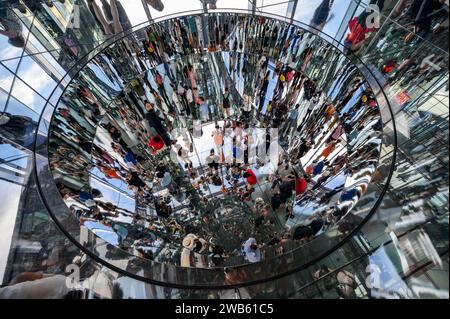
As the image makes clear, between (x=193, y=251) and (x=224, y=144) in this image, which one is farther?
(x=224, y=144)

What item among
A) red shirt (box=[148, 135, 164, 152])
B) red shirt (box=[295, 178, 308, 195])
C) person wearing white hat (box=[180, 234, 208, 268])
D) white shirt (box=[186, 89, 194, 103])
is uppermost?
white shirt (box=[186, 89, 194, 103])

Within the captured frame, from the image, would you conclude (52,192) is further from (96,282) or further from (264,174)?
(264,174)

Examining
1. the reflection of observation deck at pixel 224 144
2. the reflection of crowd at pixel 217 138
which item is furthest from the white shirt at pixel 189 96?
the reflection of crowd at pixel 217 138

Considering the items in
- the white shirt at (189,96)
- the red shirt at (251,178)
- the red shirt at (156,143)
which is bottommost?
the red shirt at (251,178)

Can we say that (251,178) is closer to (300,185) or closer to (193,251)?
(300,185)

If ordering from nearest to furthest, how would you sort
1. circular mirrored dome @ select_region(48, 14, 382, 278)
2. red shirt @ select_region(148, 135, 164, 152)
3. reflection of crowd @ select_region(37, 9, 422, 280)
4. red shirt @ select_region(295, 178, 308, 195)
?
circular mirrored dome @ select_region(48, 14, 382, 278) < reflection of crowd @ select_region(37, 9, 422, 280) < red shirt @ select_region(295, 178, 308, 195) < red shirt @ select_region(148, 135, 164, 152)

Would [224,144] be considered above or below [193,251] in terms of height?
above

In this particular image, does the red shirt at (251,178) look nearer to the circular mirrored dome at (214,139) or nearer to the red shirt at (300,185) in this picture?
the circular mirrored dome at (214,139)

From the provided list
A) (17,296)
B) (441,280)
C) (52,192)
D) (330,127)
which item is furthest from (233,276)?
(330,127)

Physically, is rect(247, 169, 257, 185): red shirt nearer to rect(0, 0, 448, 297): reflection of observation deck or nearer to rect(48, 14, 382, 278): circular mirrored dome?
rect(48, 14, 382, 278): circular mirrored dome

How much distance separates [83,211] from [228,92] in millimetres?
8657

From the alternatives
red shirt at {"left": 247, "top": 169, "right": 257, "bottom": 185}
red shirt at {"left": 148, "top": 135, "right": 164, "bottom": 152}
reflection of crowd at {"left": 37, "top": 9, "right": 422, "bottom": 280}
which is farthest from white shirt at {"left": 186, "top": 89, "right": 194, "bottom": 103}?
red shirt at {"left": 247, "top": 169, "right": 257, "bottom": 185}

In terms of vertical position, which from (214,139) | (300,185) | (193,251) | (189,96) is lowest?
(193,251)

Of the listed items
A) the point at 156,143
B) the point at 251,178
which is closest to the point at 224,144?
the point at 251,178
